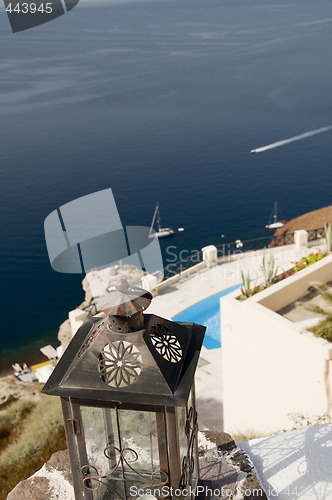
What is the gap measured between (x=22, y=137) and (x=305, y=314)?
5095 cm

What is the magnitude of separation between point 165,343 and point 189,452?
0.90 meters

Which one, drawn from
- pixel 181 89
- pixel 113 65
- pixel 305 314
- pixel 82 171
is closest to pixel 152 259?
pixel 305 314

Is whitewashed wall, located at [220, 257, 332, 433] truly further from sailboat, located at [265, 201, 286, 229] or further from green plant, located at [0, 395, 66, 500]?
sailboat, located at [265, 201, 286, 229]

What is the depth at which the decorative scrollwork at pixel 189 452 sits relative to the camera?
3461mm

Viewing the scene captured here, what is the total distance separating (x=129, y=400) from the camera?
2975 millimetres

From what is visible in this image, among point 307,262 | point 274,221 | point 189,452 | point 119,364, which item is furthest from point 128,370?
point 274,221

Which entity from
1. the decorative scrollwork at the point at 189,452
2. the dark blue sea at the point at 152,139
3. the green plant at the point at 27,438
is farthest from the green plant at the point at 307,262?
the dark blue sea at the point at 152,139

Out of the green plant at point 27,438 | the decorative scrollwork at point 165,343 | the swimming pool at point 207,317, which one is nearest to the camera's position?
the decorative scrollwork at point 165,343

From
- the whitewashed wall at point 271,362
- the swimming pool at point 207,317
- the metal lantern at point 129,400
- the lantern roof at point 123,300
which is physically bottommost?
the swimming pool at point 207,317

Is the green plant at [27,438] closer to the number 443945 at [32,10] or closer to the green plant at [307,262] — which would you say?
the green plant at [307,262]

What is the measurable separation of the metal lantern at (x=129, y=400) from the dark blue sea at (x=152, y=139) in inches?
985

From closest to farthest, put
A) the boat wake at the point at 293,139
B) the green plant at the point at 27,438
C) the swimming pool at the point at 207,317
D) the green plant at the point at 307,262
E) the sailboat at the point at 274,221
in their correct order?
the green plant at the point at 27,438 < the green plant at the point at 307,262 < the swimming pool at the point at 207,317 < the sailboat at the point at 274,221 < the boat wake at the point at 293,139

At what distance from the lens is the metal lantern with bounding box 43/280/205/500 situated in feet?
9.80

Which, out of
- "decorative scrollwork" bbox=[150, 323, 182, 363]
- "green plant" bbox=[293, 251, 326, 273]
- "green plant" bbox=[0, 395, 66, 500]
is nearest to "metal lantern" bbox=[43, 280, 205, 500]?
"decorative scrollwork" bbox=[150, 323, 182, 363]
